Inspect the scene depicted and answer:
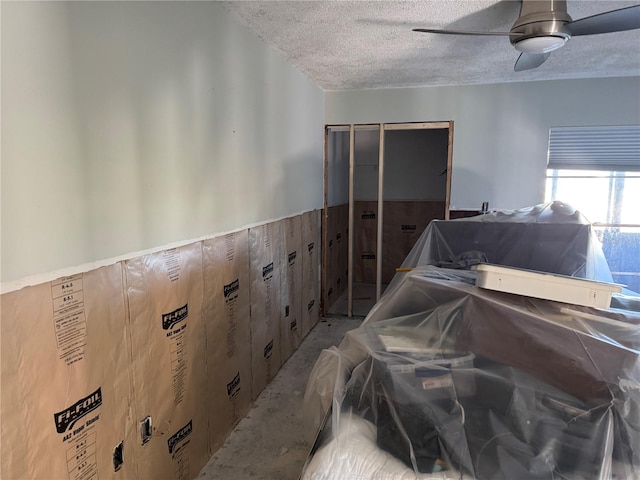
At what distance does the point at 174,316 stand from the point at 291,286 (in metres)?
1.72

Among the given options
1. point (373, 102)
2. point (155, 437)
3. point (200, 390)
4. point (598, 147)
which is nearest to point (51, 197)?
point (155, 437)

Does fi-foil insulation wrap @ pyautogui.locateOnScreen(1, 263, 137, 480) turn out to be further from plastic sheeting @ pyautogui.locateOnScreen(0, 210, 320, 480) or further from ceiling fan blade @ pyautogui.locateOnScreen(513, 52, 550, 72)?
ceiling fan blade @ pyautogui.locateOnScreen(513, 52, 550, 72)

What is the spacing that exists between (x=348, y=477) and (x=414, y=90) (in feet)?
12.8

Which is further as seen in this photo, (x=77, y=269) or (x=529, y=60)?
(x=529, y=60)

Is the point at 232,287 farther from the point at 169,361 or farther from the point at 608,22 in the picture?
the point at 608,22

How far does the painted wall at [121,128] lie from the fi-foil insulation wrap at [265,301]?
26cm

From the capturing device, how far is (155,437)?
1.78m

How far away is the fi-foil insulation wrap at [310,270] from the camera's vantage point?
12.8ft

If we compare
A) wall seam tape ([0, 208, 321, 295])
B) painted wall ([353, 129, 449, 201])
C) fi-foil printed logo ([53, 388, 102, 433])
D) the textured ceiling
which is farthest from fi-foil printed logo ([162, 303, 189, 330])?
painted wall ([353, 129, 449, 201])

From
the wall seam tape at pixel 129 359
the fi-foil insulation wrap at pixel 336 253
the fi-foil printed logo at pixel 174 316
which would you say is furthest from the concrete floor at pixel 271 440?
the fi-foil insulation wrap at pixel 336 253

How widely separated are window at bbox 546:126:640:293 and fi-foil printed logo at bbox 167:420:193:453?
12.8ft

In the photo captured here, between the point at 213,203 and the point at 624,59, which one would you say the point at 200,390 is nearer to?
the point at 213,203

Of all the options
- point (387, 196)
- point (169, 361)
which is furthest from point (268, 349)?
point (387, 196)

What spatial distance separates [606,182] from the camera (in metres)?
4.01
